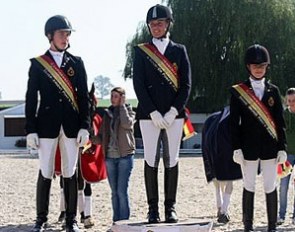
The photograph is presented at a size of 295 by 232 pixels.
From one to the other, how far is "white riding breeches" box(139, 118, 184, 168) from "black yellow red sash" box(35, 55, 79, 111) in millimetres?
749

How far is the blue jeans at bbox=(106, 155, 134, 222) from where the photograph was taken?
7965mm

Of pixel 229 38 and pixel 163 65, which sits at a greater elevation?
pixel 229 38

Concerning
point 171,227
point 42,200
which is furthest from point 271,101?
point 42,200

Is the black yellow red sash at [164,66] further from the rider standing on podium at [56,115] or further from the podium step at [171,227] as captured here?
the podium step at [171,227]

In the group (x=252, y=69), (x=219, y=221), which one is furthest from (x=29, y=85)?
(x=219, y=221)

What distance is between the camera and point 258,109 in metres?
6.47

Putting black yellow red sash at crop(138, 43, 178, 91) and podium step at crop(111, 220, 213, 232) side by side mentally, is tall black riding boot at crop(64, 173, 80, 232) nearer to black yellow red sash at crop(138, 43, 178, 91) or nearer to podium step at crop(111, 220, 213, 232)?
podium step at crop(111, 220, 213, 232)

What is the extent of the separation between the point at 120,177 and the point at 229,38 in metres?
23.6

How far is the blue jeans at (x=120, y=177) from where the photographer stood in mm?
7965

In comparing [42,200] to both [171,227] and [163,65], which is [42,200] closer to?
[171,227]

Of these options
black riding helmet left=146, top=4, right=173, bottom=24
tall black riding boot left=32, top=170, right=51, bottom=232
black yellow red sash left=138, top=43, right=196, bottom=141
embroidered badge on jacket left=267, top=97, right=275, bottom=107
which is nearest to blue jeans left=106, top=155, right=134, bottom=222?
tall black riding boot left=32, top=170, right=51, bottom=232

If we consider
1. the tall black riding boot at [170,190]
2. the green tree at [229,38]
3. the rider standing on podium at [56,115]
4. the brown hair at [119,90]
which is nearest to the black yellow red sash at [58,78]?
the rider standing on podium at [56,115]

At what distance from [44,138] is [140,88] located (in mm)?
1041

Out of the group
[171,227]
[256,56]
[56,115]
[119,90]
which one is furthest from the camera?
[119,90]
